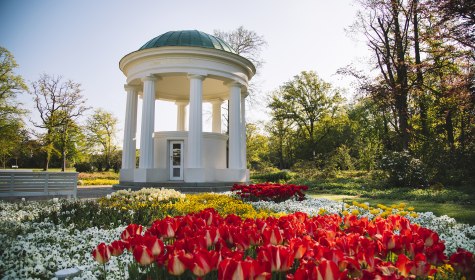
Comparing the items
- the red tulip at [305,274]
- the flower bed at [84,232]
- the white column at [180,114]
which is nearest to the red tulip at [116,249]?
the flower bed at [84,232]

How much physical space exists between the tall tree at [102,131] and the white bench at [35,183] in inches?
1790

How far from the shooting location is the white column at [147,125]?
16859 mm

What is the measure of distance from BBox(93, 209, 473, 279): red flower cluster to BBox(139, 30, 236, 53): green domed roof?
16134 millimetres

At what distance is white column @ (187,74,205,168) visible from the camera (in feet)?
54.9

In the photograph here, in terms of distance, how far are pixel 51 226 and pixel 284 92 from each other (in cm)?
3946

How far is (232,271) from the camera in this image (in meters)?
1.62

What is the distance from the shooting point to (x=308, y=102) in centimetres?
4209

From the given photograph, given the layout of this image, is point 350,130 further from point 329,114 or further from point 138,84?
point 138,84

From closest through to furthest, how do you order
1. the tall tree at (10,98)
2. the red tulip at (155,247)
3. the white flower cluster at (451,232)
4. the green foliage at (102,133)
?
the red tulip at (155,247) → the white flower cluster at (451,232) → the tall tree at (10,98) → the green foliage at (102,133)

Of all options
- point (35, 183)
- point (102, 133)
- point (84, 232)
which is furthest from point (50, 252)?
point (102, 133)

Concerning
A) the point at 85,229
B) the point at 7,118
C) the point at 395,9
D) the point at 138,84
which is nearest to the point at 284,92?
the point at 395,9

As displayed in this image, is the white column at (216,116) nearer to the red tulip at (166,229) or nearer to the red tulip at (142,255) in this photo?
the red tulip at (166,229)

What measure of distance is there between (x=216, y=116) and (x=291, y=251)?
21.4 meters

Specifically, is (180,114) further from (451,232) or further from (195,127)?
(451,232)
